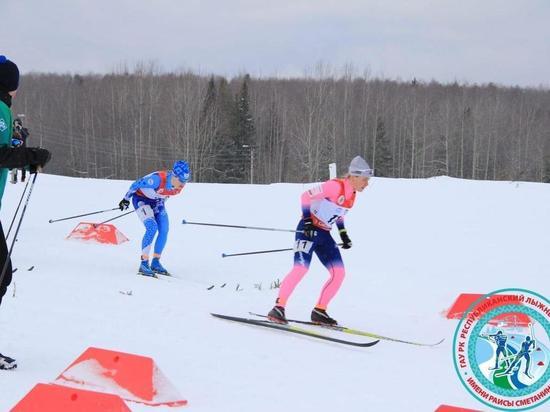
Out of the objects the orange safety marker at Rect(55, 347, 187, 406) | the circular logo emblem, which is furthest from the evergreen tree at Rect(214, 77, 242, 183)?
the orange safety marker at Rect(55, 347, 187, 406)

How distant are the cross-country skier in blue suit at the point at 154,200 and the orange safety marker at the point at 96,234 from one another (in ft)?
10.0

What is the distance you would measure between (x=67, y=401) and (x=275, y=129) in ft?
168

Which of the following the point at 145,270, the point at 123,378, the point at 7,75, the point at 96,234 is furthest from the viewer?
the point at 96,234

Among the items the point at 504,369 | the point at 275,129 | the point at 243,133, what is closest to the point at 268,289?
the point at 504,369

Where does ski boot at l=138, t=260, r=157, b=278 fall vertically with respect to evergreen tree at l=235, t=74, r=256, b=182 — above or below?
below

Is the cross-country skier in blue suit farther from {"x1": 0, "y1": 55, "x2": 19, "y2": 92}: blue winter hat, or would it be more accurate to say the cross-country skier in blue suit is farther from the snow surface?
{"x1": 0, "y1": 55, "x2": 19, "y2": 92}: blue winter hat

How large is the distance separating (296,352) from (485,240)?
781cm

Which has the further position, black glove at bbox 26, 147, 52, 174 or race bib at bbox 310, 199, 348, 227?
race bib at bbox 310, 199, 348, 227

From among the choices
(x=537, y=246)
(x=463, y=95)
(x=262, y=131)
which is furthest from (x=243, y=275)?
(x=463, y=95)

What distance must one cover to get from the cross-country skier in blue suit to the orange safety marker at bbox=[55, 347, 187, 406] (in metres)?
4.72

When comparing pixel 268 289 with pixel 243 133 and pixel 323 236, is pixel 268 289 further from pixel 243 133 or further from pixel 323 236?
pixel 243 133

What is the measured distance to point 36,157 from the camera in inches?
141

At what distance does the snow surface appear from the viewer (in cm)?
379

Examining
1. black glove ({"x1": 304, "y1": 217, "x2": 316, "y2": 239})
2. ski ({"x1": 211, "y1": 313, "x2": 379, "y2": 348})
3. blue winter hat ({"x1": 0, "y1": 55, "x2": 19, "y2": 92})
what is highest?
blue winter hat ({"x1": 0, "y1": 55, "x2": 19, "y2": 92})
